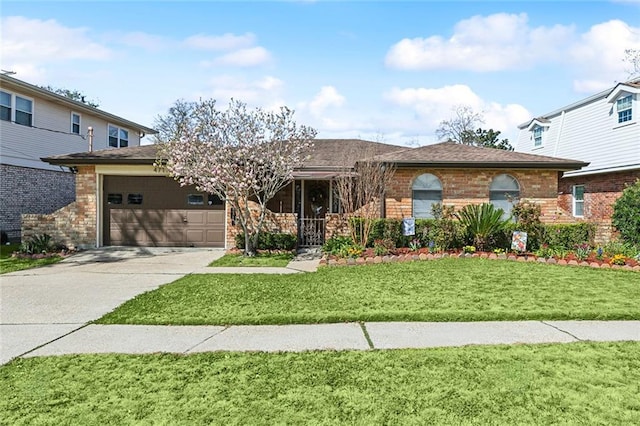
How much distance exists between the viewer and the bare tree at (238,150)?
10.9 m

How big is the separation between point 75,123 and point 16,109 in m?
3.22

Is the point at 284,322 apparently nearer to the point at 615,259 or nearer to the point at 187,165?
the point at 187,165

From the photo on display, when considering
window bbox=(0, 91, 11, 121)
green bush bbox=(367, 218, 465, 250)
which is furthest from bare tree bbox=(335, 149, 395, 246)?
window bbox=(0, 91, 11, 121)

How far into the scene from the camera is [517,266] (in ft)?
30.4

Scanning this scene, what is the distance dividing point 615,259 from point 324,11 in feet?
29.6

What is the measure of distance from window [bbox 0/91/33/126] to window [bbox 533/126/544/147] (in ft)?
78.2

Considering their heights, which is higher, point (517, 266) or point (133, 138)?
point (133, 138)

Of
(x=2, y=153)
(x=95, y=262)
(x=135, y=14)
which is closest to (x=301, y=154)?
(x=135, y=14)

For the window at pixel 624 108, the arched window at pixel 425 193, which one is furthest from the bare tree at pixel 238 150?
the window at pixel 624 108

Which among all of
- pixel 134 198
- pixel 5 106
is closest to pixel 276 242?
pixel 134 198

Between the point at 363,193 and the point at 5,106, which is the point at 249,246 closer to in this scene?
the point at 363,193

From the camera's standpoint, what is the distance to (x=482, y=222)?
35.1ft

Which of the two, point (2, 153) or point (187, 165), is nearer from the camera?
point (187, 165)

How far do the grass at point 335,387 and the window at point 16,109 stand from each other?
16.2 m
